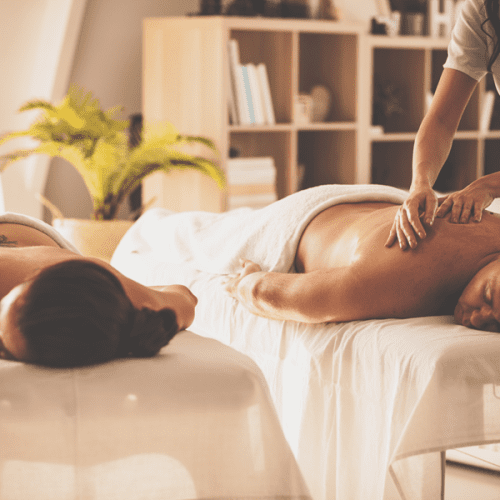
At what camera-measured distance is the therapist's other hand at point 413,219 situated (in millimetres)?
1464

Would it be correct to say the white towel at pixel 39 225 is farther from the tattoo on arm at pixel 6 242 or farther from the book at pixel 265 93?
the book at pixel 265 93

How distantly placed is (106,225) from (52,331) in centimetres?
219

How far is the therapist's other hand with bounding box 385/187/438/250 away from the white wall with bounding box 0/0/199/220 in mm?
2502

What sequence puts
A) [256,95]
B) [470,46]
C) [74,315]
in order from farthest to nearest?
[256,95], [470,46], [74,315]

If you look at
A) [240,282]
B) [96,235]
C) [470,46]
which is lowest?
[96,235]

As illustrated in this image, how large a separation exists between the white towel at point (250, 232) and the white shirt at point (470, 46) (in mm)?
343

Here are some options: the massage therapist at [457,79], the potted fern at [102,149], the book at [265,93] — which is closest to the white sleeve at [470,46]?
the massage therapist at [457,79]

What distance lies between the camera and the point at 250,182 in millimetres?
3623

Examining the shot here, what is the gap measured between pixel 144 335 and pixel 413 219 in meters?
0.64

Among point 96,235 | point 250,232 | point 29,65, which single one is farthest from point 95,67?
point 250,232

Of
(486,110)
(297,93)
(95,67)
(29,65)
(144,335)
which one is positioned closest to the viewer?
(144,335)

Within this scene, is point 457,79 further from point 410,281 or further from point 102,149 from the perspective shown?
point 102,149

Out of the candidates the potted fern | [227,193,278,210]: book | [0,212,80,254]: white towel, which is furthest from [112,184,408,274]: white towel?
[227,193,278,210]: book

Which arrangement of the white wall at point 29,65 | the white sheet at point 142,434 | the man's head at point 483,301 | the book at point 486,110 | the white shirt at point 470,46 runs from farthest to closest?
the book at point 486,110
the white wall at point 29,65
the white shirt at point 470,46
the man's head at point 483,301
the white sheet at point 142,434
